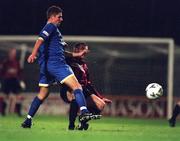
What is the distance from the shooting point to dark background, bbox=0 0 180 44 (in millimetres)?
25297

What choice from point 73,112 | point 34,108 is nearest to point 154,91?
point 73,112

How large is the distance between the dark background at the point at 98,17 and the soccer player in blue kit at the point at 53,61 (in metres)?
13.3

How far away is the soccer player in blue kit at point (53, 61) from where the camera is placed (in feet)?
37.5

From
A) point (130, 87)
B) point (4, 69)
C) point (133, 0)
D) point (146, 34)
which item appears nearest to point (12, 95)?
point (4, 69)

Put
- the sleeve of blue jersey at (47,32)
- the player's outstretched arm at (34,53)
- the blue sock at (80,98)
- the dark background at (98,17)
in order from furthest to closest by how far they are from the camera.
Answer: the dark background at (98,17) < the sleeve of blue jersey at (47,32) < the blue sock at (80,98) < the player's outstretched arm at (34,53)

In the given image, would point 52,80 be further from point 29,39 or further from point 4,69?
point 29,39

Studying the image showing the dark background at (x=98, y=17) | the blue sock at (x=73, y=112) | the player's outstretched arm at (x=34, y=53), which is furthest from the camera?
the dark background at (x=98, y=17)

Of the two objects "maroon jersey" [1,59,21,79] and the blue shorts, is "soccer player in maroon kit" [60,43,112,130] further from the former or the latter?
"maroon jersey" [1,59,21,79]

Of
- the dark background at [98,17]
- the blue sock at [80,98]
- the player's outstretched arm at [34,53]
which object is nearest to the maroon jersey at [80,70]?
the blue sock at [80,98]

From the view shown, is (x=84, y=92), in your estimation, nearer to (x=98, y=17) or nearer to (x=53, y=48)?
(x=53, y=48)

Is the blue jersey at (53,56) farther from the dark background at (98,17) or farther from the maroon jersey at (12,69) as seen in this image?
the dark background at (98,17)

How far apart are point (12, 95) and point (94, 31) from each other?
7.57 m

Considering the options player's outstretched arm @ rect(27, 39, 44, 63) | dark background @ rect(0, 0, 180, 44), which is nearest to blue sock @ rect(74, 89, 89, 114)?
player's outstretched arm @ rect(27, 39, 44, 63)

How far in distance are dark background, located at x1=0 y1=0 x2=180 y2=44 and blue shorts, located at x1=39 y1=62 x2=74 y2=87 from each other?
13337 millimetres
